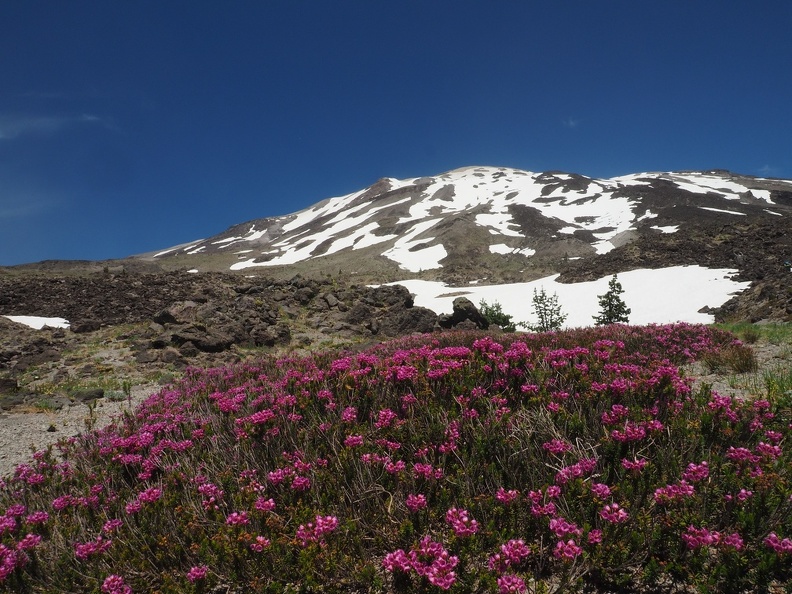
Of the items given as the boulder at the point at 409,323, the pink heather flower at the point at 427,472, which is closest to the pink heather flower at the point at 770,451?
the pink heather flower at the point at 427,472

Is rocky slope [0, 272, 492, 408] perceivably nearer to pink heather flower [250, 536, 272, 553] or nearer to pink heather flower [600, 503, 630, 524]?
pink heather flower [250, 536, 272, 553]

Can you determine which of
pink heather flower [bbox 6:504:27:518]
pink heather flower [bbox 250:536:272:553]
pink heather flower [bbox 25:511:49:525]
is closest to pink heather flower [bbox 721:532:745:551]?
pink heather flower [bbox 250:536:272:553]

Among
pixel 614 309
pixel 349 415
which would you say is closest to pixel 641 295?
pixel 614 309

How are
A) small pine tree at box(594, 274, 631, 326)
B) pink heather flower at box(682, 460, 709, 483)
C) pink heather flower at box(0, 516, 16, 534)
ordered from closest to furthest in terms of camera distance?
pink heather flower at box(682, 460, 709, 483) < pink heather flower at box(0, 516, 16, 534) < small pine tree at box(594, 274, 631, 326)

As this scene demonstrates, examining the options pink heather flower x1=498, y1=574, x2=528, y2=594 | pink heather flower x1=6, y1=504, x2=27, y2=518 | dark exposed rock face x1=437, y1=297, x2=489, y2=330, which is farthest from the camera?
dark exposed rock face x1=437, y1=297, x2=489, y2=330

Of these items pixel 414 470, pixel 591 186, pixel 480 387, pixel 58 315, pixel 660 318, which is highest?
pixel 591 186

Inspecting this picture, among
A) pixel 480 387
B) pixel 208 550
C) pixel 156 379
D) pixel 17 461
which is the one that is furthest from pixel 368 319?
pixel 208 550

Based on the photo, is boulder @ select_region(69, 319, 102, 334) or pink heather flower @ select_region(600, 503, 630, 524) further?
boulder @ select_region(69, 319, 102, 334)

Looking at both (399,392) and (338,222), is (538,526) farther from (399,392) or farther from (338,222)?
(338,222)
